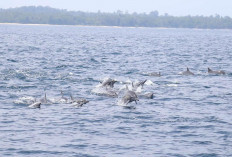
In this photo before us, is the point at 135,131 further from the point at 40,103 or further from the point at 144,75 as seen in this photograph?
the point at 144,75

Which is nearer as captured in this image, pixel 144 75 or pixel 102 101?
pixel 102 101

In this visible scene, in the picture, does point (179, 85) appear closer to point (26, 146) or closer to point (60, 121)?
point (60, 121)

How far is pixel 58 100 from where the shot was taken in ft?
89.5

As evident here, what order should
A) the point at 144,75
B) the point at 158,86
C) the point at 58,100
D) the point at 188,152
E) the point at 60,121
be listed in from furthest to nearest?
the point at 144,75 → the point at 158,86 → the point at 58,100 → the point at 60,121 → the point at 188,152

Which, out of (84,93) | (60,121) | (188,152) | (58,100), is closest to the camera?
(188,152)

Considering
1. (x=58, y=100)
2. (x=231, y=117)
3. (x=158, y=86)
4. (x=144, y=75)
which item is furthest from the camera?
(x=144, y=75)

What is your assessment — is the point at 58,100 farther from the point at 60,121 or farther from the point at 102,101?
the point at 60,121

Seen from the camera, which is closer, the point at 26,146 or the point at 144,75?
the point at 26,146

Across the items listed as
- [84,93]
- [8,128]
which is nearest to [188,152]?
[8,128]

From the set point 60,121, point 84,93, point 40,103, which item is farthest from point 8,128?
point 84,93

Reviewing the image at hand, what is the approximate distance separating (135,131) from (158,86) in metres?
13.2

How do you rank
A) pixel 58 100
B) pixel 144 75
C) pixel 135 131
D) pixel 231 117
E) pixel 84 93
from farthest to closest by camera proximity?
pixel 144 75 < pixel 84 93 < pixel 58 100 < pixel 231 117 < pixel 135 131

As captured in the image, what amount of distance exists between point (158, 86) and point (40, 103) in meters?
10.5

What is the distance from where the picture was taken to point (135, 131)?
827 inches
